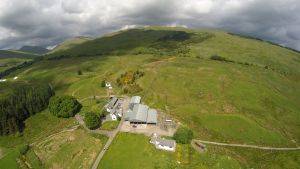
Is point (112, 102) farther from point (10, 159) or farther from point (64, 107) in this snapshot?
point (10, 159)

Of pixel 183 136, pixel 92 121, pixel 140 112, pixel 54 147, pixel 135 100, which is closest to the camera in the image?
pixel 183 136

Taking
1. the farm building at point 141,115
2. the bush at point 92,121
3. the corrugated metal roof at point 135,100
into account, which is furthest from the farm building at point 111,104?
the bush at point 92,121

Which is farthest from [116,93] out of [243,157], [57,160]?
[243,157]

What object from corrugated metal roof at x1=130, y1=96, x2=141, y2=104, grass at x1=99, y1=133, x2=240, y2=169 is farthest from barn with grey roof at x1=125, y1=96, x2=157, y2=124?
grass at x1=99, y1=133, x2=240, y2=169

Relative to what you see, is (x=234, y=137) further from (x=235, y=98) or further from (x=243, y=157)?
(x=235, y=98)

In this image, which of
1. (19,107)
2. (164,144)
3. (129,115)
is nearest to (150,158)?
(164,144)

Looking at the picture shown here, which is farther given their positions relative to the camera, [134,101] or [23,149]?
[134,101]
